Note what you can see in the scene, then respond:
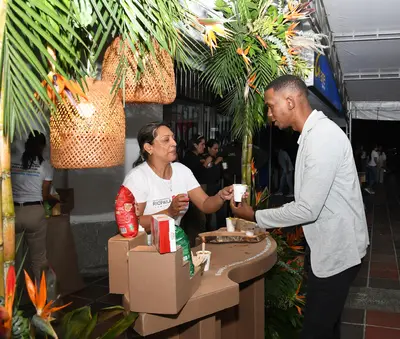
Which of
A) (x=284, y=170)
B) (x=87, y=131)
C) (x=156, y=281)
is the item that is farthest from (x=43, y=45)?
(x=284, y=170)

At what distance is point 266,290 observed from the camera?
172 inches

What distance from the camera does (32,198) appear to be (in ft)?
15.7

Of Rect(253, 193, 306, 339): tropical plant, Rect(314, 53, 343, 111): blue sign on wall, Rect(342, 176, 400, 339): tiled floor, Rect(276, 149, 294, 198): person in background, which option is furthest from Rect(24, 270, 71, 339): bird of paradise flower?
Rect(276, 149, 294, 198): person in background

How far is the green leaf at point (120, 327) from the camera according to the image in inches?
82.4

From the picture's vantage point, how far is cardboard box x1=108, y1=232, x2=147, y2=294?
241 centimetres

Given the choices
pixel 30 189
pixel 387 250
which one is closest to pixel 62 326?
pixel 30 189

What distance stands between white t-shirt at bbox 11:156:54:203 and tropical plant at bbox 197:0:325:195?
2.01m

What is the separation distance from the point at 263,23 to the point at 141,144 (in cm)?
156

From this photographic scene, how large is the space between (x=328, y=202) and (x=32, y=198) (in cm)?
320

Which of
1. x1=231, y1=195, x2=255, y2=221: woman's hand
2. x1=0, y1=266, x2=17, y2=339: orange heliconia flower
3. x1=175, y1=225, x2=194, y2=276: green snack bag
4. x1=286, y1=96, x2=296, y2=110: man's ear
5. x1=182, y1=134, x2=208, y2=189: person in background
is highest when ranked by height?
→ x1=286, y1=96, x2=296, y2=110: man's ear

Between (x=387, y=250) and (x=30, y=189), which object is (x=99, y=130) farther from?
(x=387, y=250)

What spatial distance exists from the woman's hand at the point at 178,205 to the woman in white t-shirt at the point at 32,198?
203cm

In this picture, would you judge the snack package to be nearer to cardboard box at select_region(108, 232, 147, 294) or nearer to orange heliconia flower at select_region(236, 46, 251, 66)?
cardboard box at select_region(108, 232, 147, 294)

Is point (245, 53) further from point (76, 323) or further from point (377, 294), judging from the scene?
point (377, 294)
